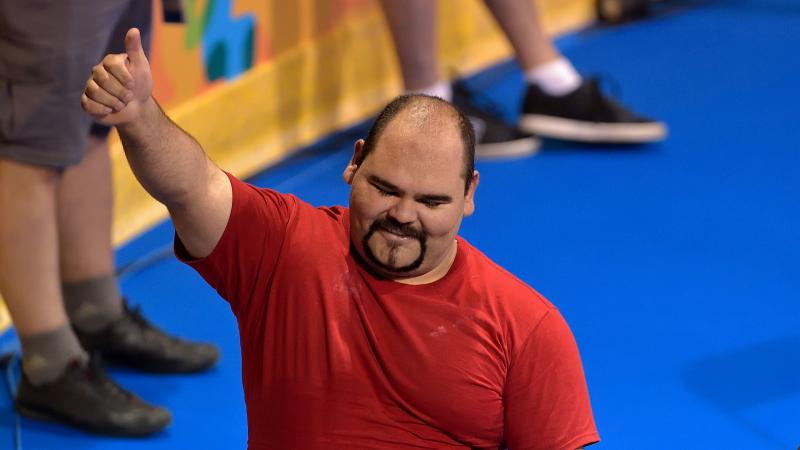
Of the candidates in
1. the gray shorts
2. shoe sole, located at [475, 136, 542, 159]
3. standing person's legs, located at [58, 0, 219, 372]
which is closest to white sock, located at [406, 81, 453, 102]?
shoe sole, located at [475, 136, 542, 159]

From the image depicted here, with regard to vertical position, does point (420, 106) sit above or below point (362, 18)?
below

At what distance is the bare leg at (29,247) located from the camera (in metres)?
1.76

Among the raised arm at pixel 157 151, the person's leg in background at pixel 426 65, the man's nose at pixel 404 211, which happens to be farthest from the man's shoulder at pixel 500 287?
the person's leg in background at pixel 426 65

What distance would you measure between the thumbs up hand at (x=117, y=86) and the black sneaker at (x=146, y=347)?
966mm

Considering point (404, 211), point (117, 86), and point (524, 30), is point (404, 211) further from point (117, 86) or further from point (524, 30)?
point (524, 30)

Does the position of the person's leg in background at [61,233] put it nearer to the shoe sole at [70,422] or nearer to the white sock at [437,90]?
the shoe sole at [70,422]

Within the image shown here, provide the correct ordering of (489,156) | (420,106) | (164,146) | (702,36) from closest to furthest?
1. (164,146)
2. (420,106)
3. (489,156)
4. (702,36)

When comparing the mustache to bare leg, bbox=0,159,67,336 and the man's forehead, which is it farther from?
bare leg, bbox=0,159,67,336

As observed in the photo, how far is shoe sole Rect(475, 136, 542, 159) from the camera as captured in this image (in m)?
2.90

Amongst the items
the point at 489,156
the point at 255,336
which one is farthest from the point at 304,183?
the point at 255,336

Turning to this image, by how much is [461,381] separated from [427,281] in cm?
11

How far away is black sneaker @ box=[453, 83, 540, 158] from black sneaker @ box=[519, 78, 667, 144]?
Answer: 58 millimetres

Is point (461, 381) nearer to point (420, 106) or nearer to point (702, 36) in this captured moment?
point (420, 106)

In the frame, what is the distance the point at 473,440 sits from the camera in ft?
4.37
